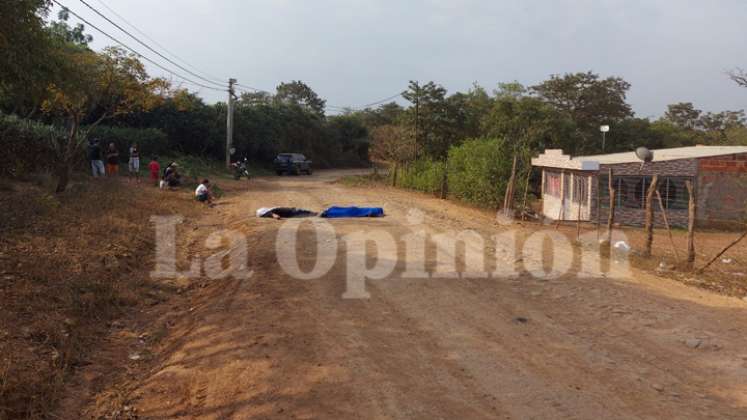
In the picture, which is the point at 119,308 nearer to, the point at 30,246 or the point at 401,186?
the point at 30,246

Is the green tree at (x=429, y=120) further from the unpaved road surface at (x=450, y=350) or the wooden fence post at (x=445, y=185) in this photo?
the unpaved road surface at (x=450, y=350)

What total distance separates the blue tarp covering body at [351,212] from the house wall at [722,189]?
11959 millimetres

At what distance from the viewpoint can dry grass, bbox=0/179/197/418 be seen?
16.6ft

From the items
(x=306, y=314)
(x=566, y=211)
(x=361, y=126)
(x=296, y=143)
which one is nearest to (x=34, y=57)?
(x=306, y=314)

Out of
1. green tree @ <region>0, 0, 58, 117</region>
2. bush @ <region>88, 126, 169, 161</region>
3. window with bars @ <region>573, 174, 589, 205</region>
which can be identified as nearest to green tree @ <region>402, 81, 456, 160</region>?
window with bars @ <region>573, 174, 589, 205</region>

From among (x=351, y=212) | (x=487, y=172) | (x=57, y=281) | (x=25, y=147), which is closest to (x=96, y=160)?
(x=25, y=147)

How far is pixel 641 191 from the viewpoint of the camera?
1978cm

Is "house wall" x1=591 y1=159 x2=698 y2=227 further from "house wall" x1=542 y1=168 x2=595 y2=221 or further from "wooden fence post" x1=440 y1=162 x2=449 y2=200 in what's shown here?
"wooden fence post" x1=440 y1=162 x2=449 y2=200

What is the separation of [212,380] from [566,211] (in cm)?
1795

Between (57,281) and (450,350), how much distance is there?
5120 millimetres

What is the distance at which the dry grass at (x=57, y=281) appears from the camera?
5.07 meters

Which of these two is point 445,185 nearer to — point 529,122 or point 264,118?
point 529,122

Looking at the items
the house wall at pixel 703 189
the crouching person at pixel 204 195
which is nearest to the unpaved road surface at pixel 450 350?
the crouching person at pixel 204 195

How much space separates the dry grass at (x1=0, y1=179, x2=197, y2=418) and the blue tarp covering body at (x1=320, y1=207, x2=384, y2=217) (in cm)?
420
